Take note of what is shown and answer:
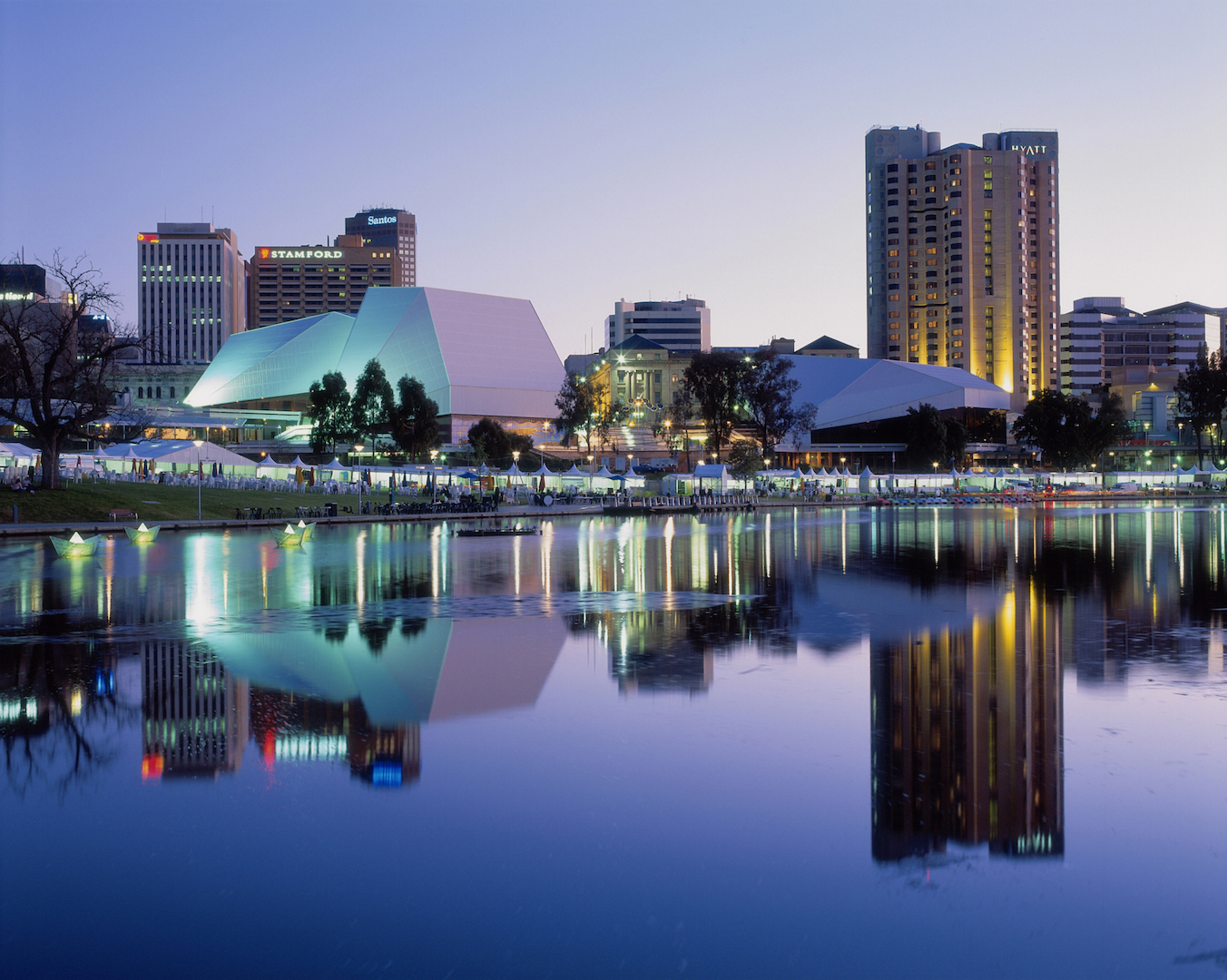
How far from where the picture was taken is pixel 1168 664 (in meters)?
11.6

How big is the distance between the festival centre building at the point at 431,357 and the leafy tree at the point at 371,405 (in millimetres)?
25257

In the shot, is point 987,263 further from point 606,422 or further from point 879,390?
point 606,422

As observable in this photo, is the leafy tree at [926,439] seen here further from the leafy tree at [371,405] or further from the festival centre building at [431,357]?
the leafy tree at [371,405]

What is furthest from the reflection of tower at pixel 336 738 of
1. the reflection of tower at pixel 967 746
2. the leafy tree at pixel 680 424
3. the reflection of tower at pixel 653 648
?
the leafy tree at pixel 680 424

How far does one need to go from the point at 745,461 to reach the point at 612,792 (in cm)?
7186

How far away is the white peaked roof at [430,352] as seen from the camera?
4653 inches

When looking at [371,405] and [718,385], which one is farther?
[718,385]

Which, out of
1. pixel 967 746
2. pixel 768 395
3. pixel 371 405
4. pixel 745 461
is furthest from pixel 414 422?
pixel 967 746

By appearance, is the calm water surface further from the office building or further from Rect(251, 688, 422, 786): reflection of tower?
the office building

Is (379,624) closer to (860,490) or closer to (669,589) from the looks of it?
(669,589)

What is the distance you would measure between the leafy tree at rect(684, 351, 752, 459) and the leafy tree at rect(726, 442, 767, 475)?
8153mm

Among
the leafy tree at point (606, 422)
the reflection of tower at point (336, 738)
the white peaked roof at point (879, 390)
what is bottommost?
the reflection of tower at point (336, 738)

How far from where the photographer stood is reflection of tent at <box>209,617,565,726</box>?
9789 millimetres

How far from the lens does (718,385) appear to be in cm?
9712
